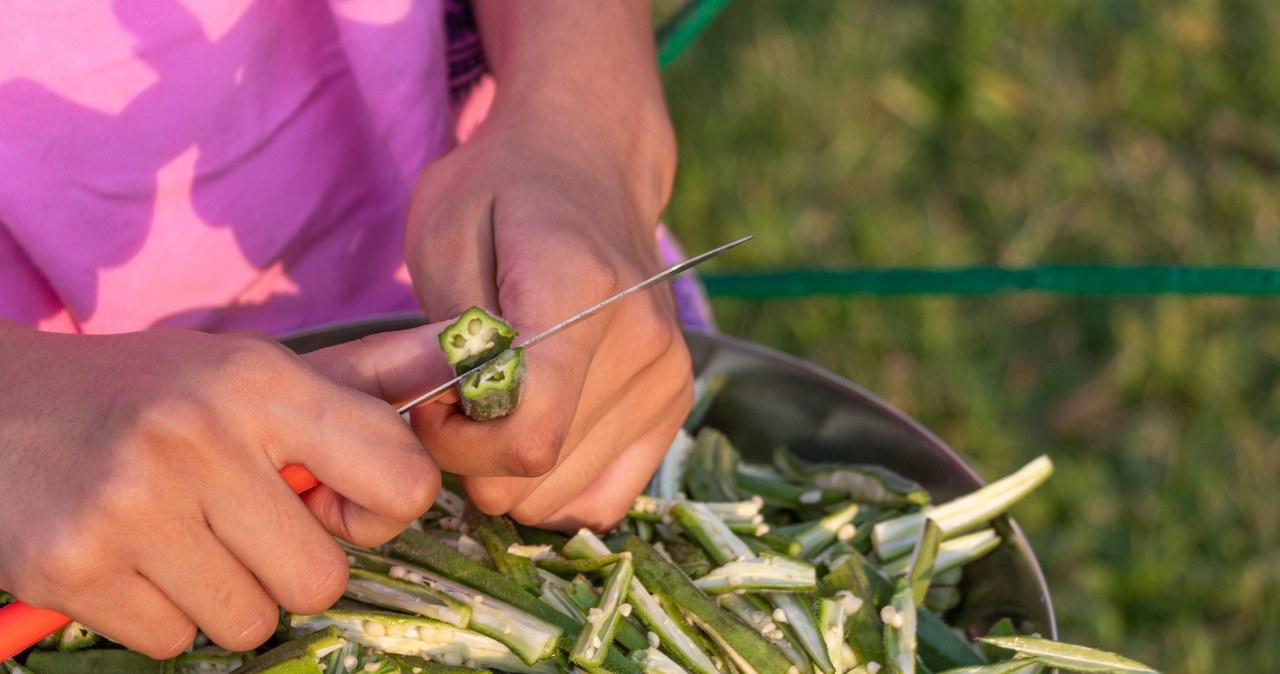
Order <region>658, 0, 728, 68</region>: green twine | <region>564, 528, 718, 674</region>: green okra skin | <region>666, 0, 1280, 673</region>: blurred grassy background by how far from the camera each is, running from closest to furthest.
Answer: <region>564, 528, 718, 674</region>: green okra skin < <region>658, 0, 728, 68</region>: green twine < <region>666, 0, 1280, 673</region>: blurred grassy background

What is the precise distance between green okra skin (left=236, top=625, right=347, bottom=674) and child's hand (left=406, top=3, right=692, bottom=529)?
24 cm

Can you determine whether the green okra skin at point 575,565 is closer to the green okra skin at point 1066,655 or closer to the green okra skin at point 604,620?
the green okra skin at point 604,620

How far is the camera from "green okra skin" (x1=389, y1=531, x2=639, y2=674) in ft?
4.89

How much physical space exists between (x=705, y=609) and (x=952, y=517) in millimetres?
419

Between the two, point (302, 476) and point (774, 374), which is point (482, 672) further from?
point (774, 374)

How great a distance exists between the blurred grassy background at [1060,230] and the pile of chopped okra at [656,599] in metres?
1.68

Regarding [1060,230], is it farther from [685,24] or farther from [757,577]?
[757,577]

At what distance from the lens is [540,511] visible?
5.23 feet

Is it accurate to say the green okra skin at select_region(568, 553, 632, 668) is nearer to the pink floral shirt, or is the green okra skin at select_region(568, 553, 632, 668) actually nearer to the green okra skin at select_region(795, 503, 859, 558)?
the green okra skin at select_region(795, 503, 859, 558)

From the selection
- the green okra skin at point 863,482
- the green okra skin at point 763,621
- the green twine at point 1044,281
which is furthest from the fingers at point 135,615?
the green twine at point 1044,281

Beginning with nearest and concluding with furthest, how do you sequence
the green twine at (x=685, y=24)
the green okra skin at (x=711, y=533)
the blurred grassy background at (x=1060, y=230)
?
1. the green okra skin at (x=711, y=533)
2. the green twine at (x=685, y=24)
3. the blurred grassy background at (x=1060, y=230)

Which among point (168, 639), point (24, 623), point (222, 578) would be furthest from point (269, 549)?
point (24, 623)

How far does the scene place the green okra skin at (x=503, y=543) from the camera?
1575mm

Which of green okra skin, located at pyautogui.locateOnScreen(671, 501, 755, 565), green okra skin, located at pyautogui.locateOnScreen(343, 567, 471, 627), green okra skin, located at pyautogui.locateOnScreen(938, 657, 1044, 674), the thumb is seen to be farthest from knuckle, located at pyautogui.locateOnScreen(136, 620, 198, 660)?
green okra skin, located at pyautogui.locateOnScreen(938, 657, 1044, 674)
